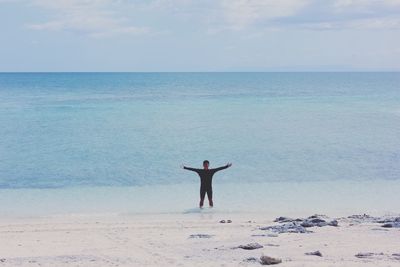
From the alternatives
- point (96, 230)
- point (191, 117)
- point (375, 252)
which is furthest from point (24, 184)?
point (191, 117)

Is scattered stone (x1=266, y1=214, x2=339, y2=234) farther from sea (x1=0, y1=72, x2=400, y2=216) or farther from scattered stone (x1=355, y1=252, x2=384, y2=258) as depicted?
sea (x1=0, y1=72, x2=400, y2=216)

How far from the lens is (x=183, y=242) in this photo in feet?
45.5

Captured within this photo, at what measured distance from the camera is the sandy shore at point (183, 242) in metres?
11.9

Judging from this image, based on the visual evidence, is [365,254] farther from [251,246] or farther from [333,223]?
[333,223]

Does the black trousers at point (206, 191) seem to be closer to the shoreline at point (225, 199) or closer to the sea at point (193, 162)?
the shoreline at point (225, 199)

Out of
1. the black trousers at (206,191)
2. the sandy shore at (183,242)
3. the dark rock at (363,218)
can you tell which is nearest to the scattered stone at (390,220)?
the dark rock at (363,218)

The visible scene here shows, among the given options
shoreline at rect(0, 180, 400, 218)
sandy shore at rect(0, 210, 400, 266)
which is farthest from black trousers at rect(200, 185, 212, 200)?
sandy shore at rect(0, 210, 400, 266)

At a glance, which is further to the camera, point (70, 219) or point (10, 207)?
point (10, 207)

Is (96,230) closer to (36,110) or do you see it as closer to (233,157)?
(233,157)

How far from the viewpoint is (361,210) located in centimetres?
1928

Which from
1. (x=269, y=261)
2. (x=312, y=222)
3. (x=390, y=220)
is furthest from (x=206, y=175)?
(x=269, y=261)

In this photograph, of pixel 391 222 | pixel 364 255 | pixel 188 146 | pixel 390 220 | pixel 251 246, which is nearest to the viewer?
pixel 364 255

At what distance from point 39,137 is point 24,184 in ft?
52.9

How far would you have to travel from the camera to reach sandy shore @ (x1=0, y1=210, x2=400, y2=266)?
11.9 metres
